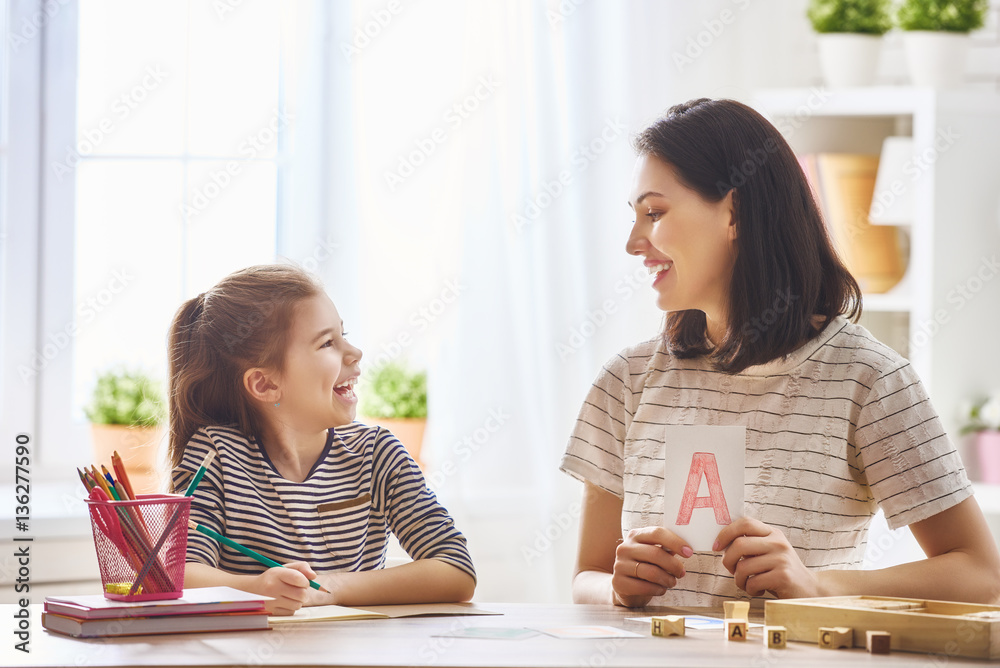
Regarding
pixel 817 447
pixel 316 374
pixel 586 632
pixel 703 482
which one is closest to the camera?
pixel 586 632

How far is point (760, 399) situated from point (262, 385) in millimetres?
707

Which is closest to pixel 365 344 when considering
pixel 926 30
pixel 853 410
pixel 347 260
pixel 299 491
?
pixel 347 260

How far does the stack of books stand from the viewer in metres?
1.07

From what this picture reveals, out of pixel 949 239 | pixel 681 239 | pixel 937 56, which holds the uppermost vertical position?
pixel 937 56

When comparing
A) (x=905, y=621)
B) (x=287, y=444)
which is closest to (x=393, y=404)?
(x=287, y=444)

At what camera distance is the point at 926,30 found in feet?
8.46

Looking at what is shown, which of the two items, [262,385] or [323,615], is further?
[262,385]

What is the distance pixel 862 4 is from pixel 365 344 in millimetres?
1506

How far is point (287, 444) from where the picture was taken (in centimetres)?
153

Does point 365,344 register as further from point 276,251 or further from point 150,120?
point 150,120

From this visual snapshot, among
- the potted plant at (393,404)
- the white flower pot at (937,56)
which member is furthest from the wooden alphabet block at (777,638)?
the white flower pot at (937,56)

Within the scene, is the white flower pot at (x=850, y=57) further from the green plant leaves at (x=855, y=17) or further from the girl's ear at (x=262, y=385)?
the girl's ear at (x=262, y=385)

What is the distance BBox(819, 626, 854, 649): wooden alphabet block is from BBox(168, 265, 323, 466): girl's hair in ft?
2.75

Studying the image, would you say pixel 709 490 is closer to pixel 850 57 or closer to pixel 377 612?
pixel 377 612
